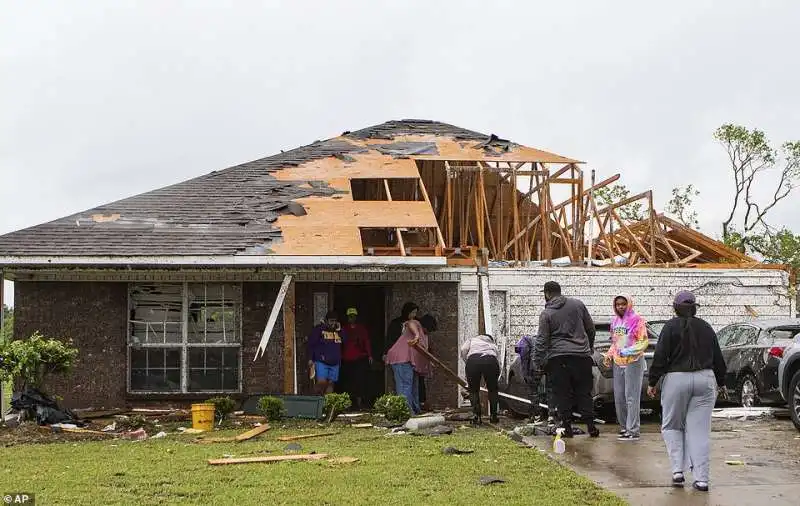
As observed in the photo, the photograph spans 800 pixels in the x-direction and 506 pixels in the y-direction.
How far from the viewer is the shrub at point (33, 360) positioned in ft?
41.8

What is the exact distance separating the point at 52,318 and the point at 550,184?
9332 mm

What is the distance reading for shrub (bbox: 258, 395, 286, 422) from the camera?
43.1 feet

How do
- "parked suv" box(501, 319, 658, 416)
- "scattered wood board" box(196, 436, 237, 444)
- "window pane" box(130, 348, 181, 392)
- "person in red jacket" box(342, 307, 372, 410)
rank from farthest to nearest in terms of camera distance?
"window pane" box(130, 348, 181, 392)
"person in red jacket" box(342, 307, 372, 410)
"parked suv" box(501, 319, 658, 416)
"scattered wood board" box(196, 436, 237, 444)

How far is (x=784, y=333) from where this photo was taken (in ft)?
44.4

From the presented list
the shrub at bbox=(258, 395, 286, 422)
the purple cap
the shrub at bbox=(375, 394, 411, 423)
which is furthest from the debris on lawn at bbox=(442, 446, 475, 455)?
the shrub at bbox=(258, 395, 286, 422)

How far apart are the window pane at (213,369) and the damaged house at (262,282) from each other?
21 mm

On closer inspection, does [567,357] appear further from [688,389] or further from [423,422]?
[688,389]

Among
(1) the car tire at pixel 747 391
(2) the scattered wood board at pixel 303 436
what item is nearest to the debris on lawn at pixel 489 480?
(2) the scattered wood board at pixel 303 436

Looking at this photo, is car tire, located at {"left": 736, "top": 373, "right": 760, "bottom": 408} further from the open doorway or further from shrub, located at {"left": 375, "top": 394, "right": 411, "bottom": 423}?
the open doorway

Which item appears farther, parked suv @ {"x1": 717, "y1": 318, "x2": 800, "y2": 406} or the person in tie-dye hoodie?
parked suv @ {"x1": 717, "y1": 318, "x2": 800, "y2": 406}

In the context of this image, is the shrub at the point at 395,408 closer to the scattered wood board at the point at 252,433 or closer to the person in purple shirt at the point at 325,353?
the person in purple shirt at the point at 325,353

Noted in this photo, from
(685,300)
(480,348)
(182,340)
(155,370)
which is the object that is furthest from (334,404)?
(685,300)

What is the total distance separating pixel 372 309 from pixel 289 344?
3653 mm

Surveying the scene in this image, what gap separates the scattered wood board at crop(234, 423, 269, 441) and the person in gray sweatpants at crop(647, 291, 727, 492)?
5.31 m
